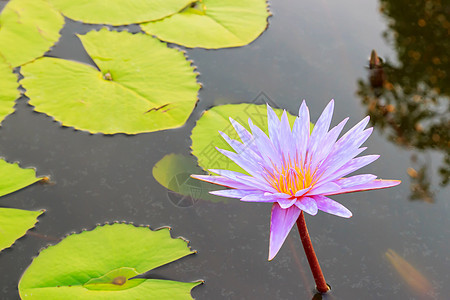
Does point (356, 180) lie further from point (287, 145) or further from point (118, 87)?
point (118, 87)

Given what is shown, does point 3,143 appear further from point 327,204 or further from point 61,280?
point 327,204

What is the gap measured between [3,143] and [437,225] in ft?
7.22

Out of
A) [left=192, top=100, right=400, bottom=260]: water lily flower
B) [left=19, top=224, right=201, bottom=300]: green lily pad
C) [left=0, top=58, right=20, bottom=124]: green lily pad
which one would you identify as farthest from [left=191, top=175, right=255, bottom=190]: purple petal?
[left=0, top=58, right=20, bottom=124]: green lily pad

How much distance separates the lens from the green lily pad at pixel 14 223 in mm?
2186

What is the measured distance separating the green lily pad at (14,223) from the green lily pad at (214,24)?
1459mm

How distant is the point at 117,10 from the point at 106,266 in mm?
1957

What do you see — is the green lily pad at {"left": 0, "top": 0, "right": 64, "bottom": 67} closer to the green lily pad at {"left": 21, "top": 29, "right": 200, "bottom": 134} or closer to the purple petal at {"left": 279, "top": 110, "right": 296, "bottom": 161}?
the green lily pad at {"left": 21, "top": 29, "right": 200, "bottom": 134}

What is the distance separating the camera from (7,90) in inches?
113

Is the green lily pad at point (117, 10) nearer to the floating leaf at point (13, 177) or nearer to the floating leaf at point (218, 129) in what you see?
the floating leaf at point (218, 129)

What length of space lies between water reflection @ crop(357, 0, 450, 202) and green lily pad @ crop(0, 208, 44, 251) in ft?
5.86

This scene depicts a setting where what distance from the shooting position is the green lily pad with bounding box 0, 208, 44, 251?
2.19 m

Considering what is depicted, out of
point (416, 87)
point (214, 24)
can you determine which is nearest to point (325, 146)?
point (416, 87)

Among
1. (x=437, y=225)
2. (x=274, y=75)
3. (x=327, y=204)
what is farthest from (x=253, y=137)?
(x=274, y=75)

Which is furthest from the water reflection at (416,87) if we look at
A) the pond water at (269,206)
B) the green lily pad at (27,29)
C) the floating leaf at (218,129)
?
the green lily pad at (27,29)
